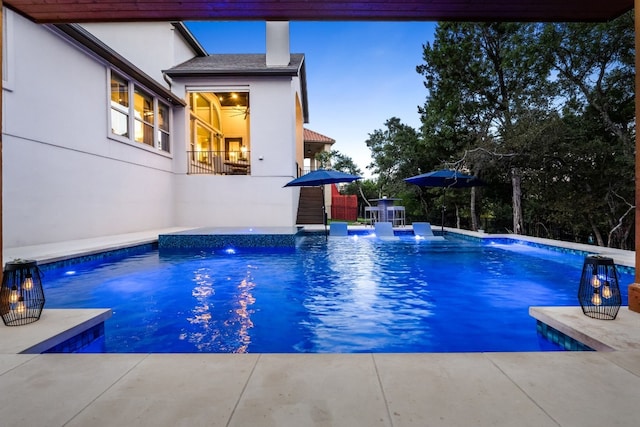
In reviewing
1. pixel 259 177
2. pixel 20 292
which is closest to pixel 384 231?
pixel 259 177

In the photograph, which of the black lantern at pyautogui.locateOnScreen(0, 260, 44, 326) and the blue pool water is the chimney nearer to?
the blue pool water

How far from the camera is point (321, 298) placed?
5133 mm

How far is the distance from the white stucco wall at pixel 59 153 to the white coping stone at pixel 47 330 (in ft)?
20.2

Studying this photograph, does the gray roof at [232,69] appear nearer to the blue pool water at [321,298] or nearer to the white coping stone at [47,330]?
the blue pool water at [321,298]

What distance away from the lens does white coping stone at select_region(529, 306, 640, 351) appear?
2.45 metres

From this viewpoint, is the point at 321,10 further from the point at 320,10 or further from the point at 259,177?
the point at 259,177

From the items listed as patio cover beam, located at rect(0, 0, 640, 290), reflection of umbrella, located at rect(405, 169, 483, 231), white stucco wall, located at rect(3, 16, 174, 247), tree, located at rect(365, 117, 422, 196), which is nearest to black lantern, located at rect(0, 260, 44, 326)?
patio cover beam, located at rect(0, 0, 640, 290)

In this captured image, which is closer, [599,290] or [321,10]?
[599,290]

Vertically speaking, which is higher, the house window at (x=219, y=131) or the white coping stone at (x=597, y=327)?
the house window at (x=219, y=131)

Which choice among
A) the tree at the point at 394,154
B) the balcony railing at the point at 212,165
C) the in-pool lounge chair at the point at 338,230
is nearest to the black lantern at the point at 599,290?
the in-pool lounge chair at the point at 338,230

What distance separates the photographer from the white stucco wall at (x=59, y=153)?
770 cm

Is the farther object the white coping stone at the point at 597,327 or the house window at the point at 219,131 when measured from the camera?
the house window at the point at 219,131

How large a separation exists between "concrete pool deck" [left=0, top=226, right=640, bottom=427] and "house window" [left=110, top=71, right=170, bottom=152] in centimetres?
1110

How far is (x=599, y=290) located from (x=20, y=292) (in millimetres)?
5032
